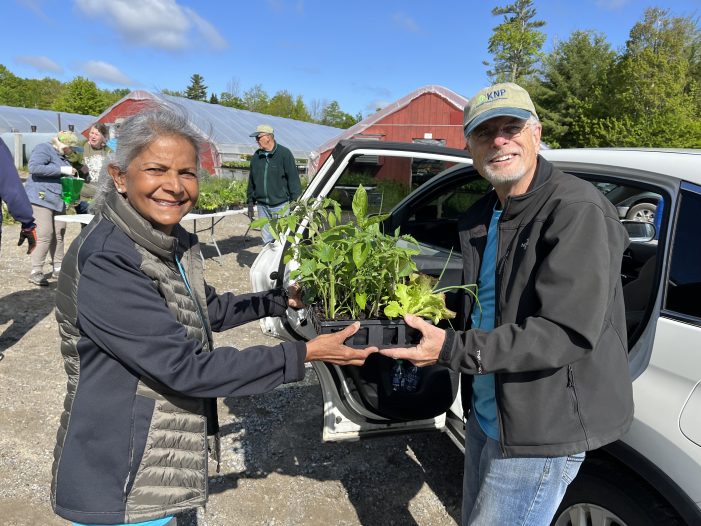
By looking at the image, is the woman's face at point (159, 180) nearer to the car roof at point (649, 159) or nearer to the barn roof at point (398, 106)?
the car roof at point (649, 159)

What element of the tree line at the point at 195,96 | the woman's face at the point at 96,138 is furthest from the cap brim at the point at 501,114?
the tree line at the point at 195,96

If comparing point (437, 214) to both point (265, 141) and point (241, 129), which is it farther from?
point (241, 129)

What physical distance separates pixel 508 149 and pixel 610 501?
129 cm

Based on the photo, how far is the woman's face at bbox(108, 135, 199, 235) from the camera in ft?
4.89

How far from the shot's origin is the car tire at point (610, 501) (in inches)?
64.6

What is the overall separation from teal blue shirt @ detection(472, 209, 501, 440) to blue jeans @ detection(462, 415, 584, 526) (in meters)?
0.07

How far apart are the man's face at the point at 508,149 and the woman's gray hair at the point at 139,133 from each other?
97cm

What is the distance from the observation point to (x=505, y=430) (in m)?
1.47

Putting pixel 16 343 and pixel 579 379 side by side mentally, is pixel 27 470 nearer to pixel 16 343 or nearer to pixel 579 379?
pixel 16 343

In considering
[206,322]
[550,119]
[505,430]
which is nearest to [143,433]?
[206,322]

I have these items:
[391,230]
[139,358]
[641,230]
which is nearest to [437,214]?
[391,230]

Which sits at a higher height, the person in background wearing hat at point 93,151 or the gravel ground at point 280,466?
the person in background wearing hat at point 93,151

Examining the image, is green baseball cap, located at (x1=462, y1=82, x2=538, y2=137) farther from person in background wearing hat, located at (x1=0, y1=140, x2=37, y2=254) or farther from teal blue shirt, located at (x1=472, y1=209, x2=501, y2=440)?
person in background wearing hat, located at (x1=0, y1=140, x2=37, y2=254)

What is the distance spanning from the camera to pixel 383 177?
372cm
